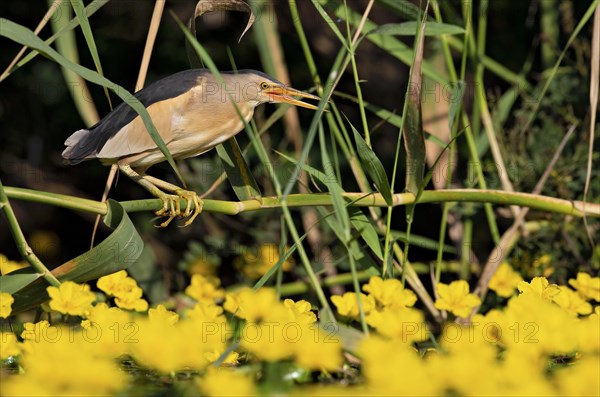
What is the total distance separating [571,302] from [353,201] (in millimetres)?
372

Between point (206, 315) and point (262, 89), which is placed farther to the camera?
point (262, 89)

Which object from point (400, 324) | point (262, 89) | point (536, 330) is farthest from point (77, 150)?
point (536, 330)

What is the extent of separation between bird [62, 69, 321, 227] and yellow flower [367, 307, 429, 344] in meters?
0.58

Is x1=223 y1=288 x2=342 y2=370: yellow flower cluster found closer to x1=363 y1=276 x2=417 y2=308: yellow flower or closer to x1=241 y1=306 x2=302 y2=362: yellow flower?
x1=241 y1=306 x2=302 y2=362: yellow flower

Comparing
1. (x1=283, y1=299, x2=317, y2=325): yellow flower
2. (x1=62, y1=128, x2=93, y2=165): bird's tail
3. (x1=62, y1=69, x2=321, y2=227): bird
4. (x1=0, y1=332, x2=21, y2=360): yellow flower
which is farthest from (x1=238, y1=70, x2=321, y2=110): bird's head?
(x1=0, y1=332, x2=21, y2=360): yellow flower

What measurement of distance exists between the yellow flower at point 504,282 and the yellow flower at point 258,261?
0.76 m

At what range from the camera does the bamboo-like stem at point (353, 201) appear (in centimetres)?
130

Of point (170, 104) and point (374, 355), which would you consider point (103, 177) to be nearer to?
point (170, 104)

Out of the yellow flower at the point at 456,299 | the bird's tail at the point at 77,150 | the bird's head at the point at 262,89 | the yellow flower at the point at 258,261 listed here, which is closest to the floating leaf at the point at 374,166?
the yellow flower at the point at 456,299

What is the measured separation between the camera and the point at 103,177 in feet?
11.2

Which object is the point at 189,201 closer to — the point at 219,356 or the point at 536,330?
the point at 219,356

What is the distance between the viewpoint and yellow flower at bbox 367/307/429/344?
3.12 ft

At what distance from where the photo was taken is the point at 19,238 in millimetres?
1223

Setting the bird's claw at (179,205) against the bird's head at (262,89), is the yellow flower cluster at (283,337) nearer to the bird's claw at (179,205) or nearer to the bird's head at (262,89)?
the bird's claw at (179,205)
